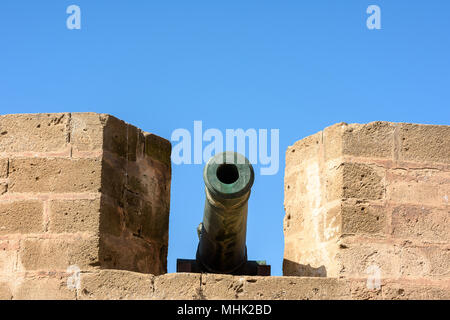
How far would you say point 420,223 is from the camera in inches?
268

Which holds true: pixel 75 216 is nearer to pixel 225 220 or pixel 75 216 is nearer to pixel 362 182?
pixel 225 220

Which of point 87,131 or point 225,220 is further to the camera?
point 225,220

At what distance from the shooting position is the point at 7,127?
6.92m

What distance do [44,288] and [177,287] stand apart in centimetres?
88

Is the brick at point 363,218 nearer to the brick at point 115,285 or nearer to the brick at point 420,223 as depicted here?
the brick at point 420,223

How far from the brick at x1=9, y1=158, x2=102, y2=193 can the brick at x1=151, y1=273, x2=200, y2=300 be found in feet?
2.58

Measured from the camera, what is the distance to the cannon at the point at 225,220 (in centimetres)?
642

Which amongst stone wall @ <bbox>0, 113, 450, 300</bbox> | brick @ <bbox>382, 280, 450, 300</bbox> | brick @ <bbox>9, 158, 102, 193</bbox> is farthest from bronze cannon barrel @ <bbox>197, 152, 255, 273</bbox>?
brick @ <bbox>382, 280, 450, 300</bbox>

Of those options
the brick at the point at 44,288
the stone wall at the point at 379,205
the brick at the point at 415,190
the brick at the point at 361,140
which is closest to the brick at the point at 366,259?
the stone wall at the point at 379,205

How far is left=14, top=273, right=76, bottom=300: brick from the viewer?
Result: 21.0ft

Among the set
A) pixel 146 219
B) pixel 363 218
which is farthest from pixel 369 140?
pixel 146 219
